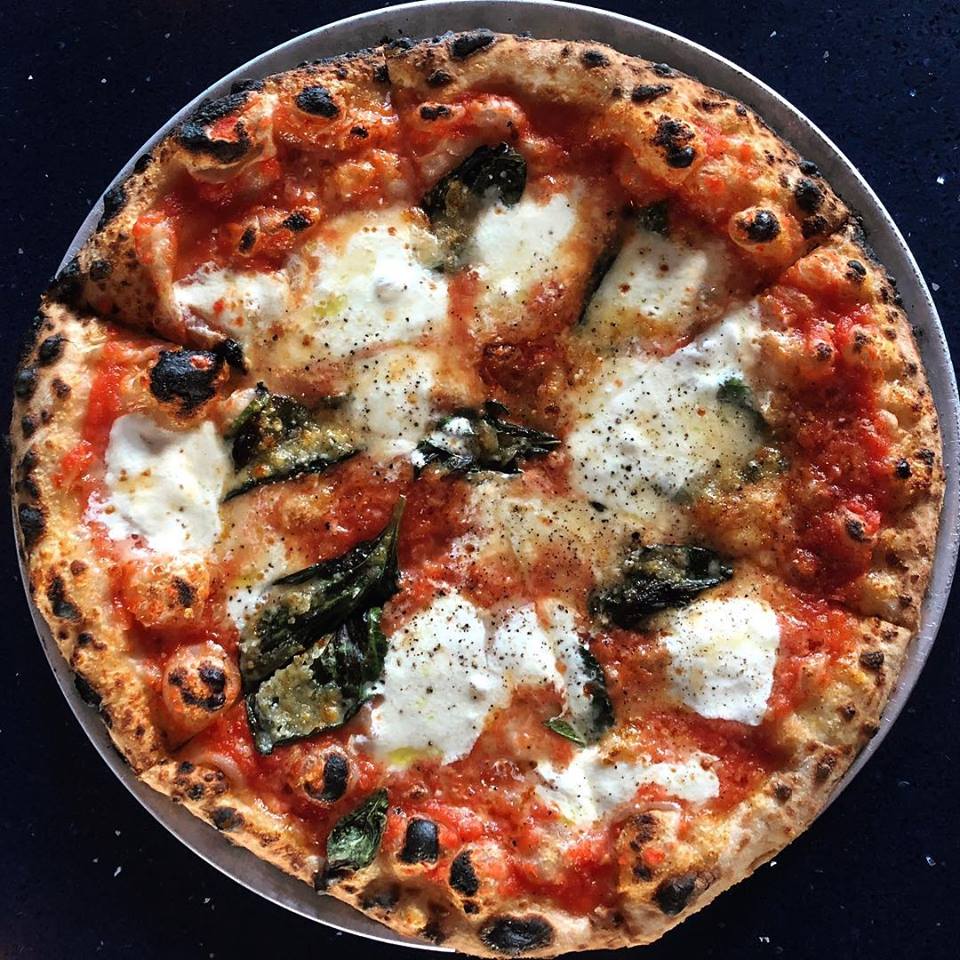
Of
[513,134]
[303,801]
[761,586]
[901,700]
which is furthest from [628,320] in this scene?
[303,801]

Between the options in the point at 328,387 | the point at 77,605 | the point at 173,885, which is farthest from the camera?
the point at 173,885

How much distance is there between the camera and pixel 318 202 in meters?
3.27

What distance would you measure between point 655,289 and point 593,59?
0.65 m

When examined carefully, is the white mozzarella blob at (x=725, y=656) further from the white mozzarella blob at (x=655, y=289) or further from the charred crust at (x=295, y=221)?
the charred crust at (x=295, y=221)

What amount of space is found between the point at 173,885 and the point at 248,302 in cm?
189

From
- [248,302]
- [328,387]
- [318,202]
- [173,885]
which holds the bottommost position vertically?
[173,885]

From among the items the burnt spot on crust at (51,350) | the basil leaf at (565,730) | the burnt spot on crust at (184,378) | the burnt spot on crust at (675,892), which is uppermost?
the burnt spot on crust at (51,350)

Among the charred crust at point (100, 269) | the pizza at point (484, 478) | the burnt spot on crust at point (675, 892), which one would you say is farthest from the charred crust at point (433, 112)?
the burnt spot on crust at point (675, 892)

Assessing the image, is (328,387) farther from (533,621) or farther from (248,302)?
(533,621)

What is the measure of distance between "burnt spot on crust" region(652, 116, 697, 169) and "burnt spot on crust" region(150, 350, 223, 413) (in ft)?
4.40

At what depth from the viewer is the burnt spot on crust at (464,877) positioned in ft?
9.89

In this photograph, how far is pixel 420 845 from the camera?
3.04 meters

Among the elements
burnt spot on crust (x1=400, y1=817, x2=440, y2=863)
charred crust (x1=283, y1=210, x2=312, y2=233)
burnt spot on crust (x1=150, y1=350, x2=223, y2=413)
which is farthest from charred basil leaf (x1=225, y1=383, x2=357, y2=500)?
Answer: burnt spot on crust (x1=400, y1=817, x2=440, y2=863)

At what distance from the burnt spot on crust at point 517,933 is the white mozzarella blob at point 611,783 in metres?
0.28
